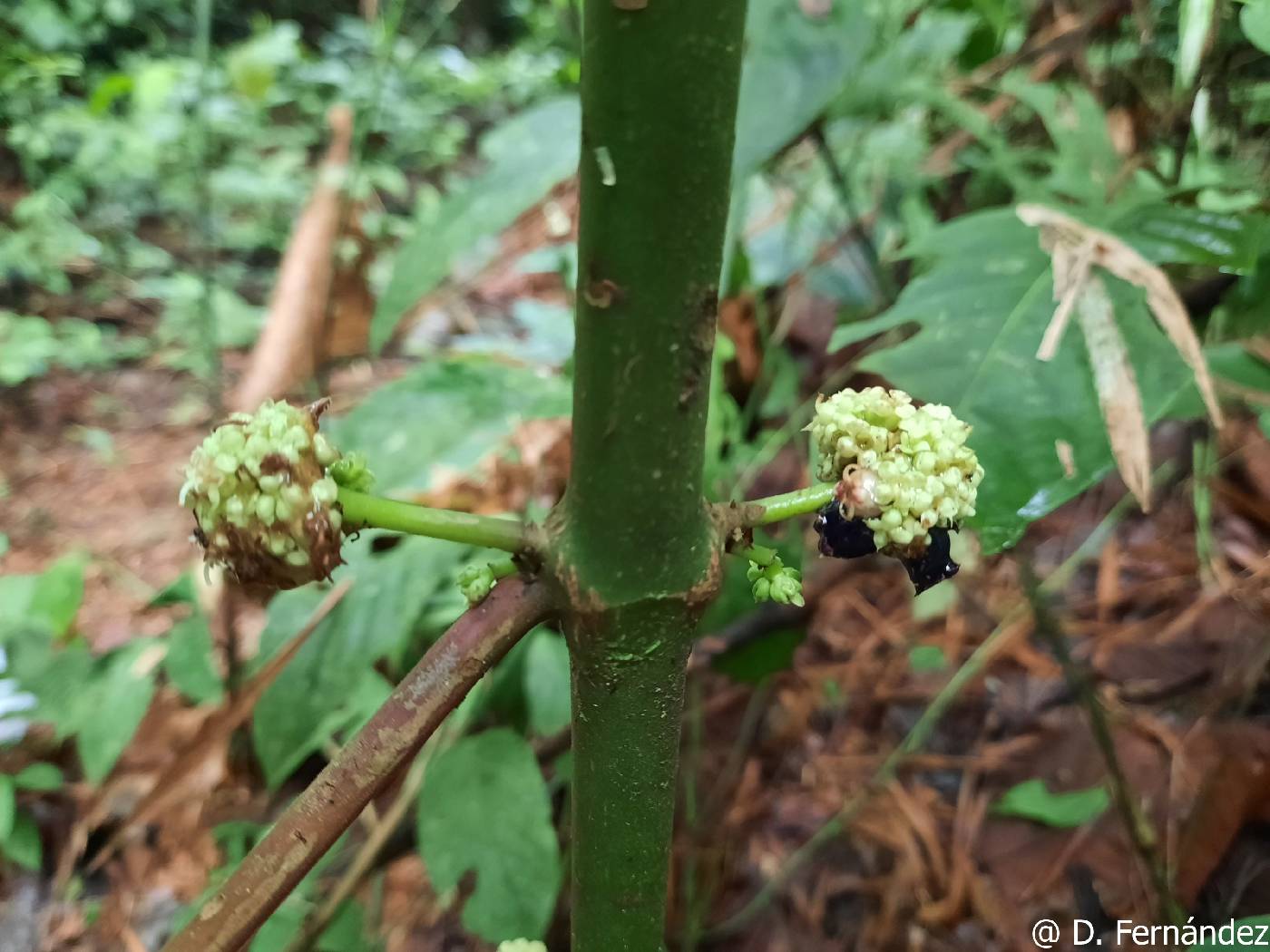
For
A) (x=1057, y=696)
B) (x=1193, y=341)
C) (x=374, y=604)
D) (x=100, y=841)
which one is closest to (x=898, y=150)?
(x=1057, y=696)

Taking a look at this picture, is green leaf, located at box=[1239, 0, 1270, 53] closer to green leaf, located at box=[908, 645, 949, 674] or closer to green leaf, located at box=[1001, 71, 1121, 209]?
green leaf, located at box=[1001, 71, 1121, 209]

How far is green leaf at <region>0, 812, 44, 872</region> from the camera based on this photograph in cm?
110

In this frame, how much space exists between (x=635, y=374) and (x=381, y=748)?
0.14m

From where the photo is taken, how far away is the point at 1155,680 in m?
1.16

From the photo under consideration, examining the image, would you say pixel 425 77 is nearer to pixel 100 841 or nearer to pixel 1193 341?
pixel 100 841

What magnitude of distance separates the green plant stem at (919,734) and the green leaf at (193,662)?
62cm

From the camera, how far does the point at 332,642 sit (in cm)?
86

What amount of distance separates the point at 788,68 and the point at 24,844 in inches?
48.9

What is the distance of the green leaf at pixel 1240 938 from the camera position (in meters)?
0.40

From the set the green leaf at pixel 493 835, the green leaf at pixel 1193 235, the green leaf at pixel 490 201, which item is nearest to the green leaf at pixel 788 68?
the green leaf at pixel 490 201

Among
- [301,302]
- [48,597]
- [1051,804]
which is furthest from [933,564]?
[301,302]

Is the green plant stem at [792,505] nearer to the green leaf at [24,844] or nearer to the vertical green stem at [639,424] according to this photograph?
the vertical green stem at [639,424]

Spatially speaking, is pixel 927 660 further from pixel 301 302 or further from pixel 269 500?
pixel 301 302

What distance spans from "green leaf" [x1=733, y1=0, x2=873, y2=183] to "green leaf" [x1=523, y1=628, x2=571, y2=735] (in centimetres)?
51
